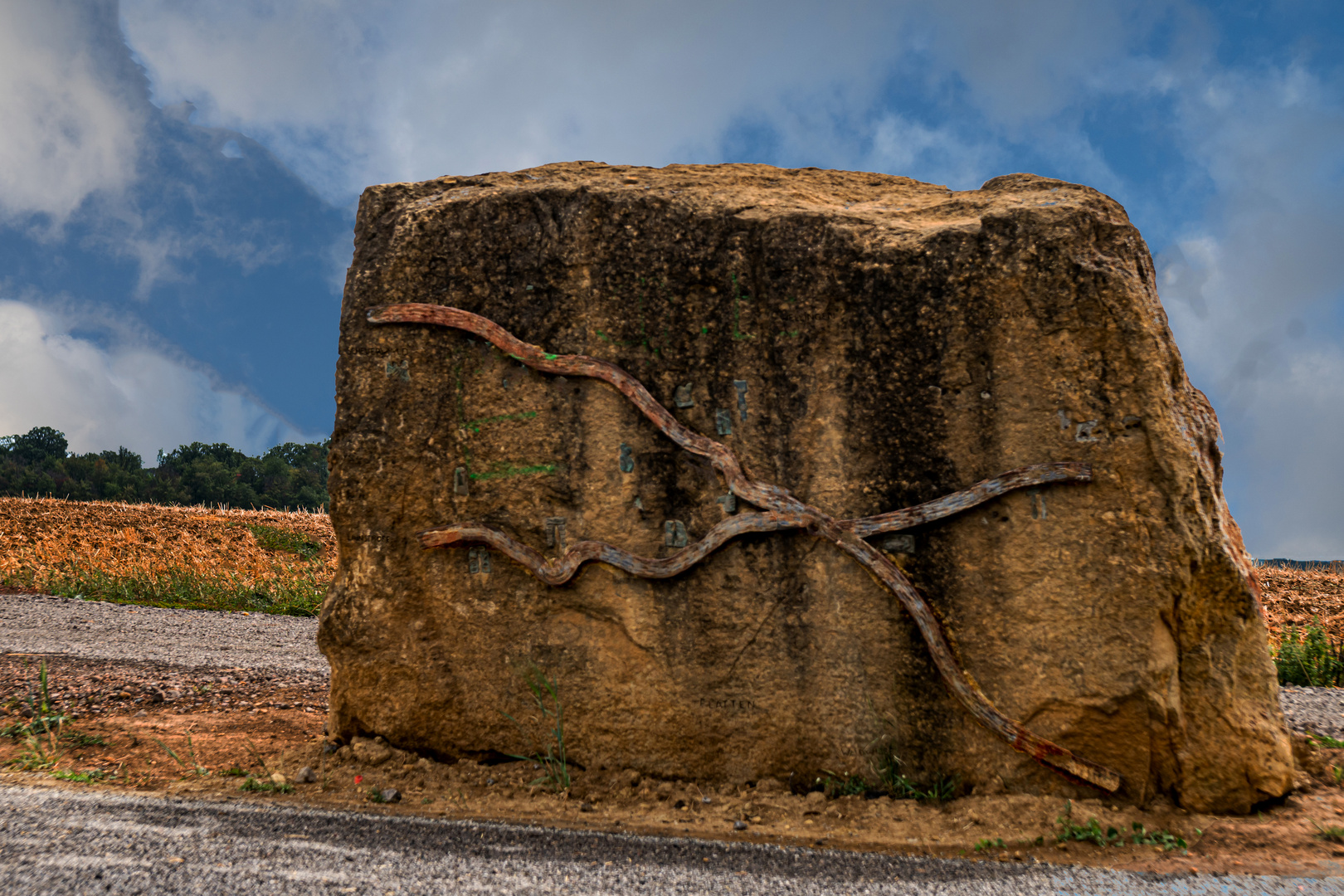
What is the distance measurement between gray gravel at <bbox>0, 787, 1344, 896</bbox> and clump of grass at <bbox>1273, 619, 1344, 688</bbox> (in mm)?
4642

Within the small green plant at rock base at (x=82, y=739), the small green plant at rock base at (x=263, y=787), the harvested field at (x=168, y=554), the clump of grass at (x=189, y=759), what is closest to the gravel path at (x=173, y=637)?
the harvested field at (x=168, y=554)

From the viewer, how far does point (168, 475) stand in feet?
114

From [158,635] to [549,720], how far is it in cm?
687

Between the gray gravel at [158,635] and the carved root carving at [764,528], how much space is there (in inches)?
172

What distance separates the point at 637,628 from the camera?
4.61 meters

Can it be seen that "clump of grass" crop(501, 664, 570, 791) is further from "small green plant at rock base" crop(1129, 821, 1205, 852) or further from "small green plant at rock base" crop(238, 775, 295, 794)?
"small green plant at rock base" crop(1129, 821, 1205, 852)

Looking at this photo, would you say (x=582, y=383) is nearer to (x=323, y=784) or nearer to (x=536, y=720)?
(x=536, y=720)

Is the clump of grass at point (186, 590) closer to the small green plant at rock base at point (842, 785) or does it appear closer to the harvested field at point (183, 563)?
the harvested field at point (183, 563)

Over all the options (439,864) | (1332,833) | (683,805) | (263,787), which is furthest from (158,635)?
(1332,833)

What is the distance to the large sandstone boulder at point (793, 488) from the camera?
425 centimetres

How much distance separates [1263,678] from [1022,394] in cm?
181

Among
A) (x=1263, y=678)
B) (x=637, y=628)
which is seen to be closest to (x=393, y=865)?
(x=637, y=628)

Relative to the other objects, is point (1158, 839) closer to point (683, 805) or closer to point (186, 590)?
point (683, 805)

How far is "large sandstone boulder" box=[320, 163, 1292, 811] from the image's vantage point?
4254 millimetres
